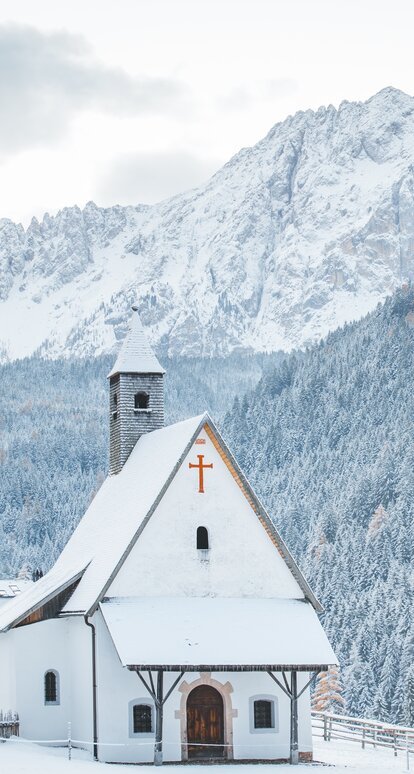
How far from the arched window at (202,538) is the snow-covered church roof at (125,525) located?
1839 millimetres

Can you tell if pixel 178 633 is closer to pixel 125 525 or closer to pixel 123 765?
pixel 123 765

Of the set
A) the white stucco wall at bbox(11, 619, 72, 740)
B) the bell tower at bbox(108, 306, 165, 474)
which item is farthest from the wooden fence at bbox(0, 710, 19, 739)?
the bell tower at bbox(108, 306, 165, 474)

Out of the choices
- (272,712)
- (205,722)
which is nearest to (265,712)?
(272,712)

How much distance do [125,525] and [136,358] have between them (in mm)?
9665

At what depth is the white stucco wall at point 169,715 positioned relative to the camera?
48.2 metres

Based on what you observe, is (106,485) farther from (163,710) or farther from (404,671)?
(404,671)

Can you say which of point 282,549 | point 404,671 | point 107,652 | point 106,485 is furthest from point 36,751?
point 404,671

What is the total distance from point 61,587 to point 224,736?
779 cm

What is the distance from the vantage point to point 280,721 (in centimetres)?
4978

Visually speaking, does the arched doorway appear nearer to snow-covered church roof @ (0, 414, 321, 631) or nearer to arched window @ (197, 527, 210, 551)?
snow-covered church roof @ (0, 414, 321, 631)

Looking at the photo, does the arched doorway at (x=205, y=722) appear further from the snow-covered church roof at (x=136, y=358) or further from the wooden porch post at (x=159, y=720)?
the snow-covered church roof at (x=136, y=358)

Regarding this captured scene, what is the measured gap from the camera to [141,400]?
5966 cm

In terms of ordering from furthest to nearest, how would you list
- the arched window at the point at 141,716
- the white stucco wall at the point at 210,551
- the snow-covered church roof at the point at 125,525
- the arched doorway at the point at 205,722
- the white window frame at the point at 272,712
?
the snow-covered church roof at the point at 125,525
the white stucco wall at the point at 210,551
the white window frame at the point at 272,712
the arched doorway at the point at 205,722
the arched window at the point at 141,716

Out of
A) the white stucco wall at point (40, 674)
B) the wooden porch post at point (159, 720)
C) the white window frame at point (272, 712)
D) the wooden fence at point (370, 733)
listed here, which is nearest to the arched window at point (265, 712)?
the white window frame at point (272, 712)
